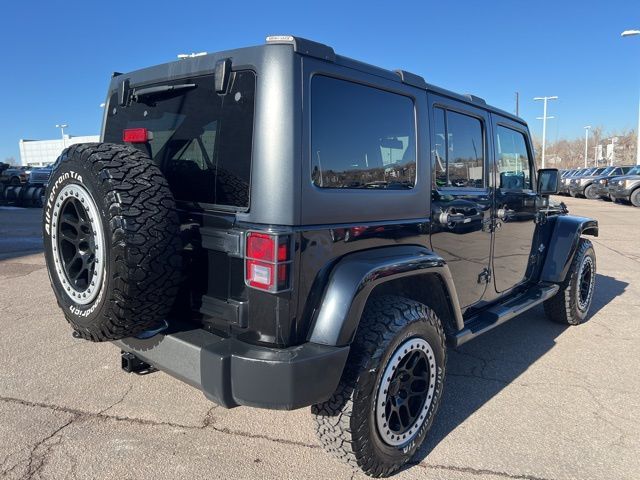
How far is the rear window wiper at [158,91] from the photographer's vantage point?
8.24 ft

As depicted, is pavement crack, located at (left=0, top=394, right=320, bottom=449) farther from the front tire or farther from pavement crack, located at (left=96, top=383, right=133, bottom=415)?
the front tire

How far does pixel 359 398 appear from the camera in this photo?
7.43 ft

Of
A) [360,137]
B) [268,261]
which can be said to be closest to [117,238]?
[268,261]

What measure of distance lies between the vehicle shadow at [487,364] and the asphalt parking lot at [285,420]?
0.01 metres

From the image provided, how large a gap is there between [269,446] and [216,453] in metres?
0.29

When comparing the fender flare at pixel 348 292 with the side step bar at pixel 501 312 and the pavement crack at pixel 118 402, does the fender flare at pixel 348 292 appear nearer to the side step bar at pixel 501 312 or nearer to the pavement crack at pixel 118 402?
the side step bar at pixel 501 312

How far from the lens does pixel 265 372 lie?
2.02 metres

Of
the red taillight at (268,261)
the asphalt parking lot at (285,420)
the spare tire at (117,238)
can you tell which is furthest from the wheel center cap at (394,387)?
the spare tire at (117,238)

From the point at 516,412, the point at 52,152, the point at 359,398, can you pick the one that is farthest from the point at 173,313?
the point at 52,152

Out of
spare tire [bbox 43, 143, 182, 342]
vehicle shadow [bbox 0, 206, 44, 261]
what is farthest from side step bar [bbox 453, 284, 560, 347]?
vehicle shadow [bbox 0, 206, 44, 261]

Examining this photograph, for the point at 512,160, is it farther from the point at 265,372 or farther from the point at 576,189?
the point at 576,189

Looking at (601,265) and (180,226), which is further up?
(180,226)

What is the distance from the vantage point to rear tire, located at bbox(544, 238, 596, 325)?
4.70m

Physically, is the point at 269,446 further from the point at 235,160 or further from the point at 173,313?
the point at 235,160
